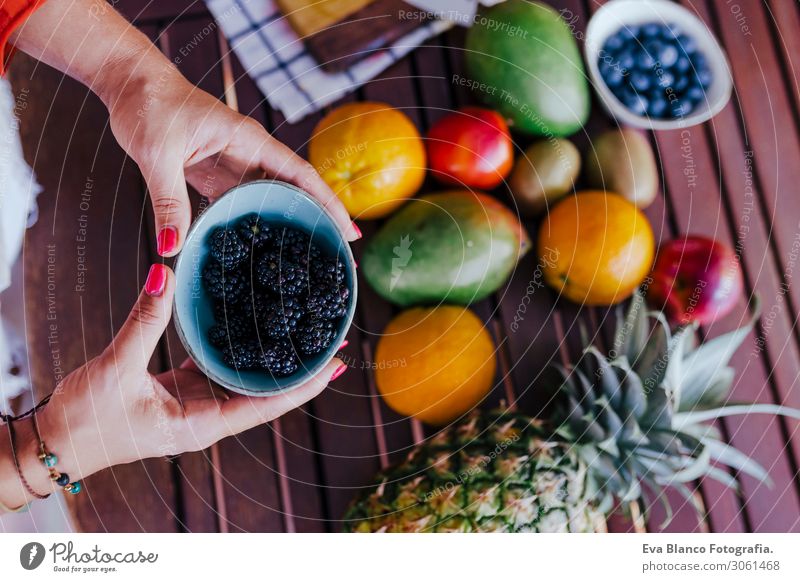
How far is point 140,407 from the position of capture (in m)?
0.35

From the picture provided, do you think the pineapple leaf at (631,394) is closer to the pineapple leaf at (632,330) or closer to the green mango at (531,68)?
the pineapple leaf at (632,330)

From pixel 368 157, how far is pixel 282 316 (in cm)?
13

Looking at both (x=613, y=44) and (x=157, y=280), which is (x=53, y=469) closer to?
(x=157, y=280)

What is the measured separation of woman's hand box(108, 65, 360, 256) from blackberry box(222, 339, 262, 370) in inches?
3.9

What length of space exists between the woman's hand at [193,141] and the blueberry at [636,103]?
231 millimetres

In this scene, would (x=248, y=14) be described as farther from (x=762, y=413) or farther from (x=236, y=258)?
(x=762, y=413)

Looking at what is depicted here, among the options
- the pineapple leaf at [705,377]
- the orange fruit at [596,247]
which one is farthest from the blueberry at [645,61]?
the pineapple leaf at [705,377]

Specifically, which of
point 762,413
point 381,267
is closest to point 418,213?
point 381,267

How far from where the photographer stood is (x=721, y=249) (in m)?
0.44

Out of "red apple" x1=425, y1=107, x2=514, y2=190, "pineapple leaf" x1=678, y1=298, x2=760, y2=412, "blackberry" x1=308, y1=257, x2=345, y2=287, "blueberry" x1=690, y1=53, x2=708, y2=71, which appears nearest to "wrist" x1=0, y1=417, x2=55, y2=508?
"blackberry" x1=308, y1=257, x2=345, y2=287

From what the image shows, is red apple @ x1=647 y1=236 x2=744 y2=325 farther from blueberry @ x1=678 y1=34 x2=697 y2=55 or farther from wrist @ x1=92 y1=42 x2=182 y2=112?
wrist @ x1=92 y1=42 x2=182 y2=112

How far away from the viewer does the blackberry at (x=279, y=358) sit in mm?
321
